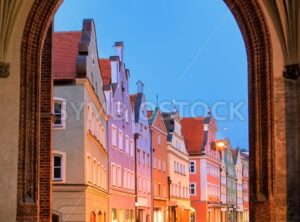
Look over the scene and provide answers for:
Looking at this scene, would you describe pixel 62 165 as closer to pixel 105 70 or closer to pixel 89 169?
pixel 89 169

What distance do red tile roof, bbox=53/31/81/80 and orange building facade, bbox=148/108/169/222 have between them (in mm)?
15308

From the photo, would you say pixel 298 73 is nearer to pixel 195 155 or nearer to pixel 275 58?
pixel 275 58

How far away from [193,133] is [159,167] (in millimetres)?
12281

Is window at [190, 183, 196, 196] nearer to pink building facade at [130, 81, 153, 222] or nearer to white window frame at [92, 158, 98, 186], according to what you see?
pink building facade at [130, 81, 153, 222]

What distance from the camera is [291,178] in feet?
35.0

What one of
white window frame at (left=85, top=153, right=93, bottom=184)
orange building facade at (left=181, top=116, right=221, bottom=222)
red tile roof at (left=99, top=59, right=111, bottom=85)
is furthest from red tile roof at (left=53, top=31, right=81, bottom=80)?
orange building facade at (left=181, top=116, right=221, bottom=222)

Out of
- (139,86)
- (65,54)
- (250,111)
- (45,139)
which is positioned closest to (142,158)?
(139,86)

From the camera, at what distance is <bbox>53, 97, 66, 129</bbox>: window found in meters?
23.3

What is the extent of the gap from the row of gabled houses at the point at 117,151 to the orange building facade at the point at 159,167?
62mm

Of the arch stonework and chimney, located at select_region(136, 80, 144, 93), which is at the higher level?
chimney, located at select_region(136, 80, 144, 93)

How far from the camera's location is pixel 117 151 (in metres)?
31.0

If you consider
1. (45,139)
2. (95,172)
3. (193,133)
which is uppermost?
(193,133)

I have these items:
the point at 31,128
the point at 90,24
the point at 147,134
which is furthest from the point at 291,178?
the point at 147,134

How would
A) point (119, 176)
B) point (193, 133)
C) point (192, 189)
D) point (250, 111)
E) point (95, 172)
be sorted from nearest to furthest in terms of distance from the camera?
point (250, 111) → point (95, 172) → point (119, 176) → point (192, 189) → point (193, 133)
